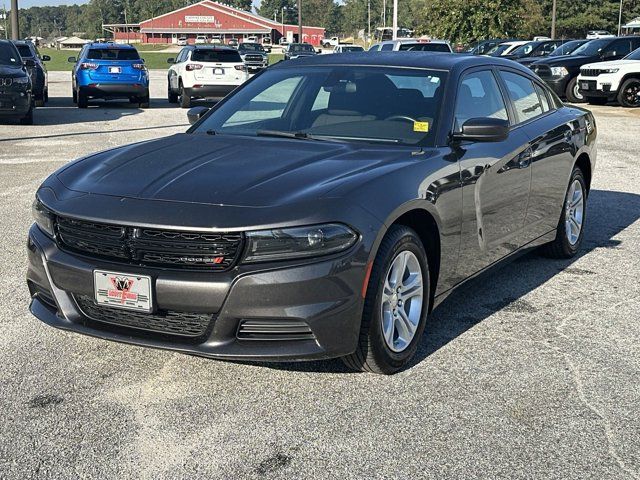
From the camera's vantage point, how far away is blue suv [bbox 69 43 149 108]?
21.5m

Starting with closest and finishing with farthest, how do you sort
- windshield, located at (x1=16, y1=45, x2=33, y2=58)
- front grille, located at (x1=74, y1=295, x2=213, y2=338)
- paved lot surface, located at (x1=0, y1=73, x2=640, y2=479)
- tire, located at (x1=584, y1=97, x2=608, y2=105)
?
paved lot surface, located at (x1=0, y1=73, x2=640, y2=479)
front grille, located at (x1=74, y1=295, x2=213, y2=338)
windshield, located at (x1=16, y1=45, x2=33, y2=58)
tire, located at (x1=584, y1=97, x2=608, y2=105)

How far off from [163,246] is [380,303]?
102 centimetres

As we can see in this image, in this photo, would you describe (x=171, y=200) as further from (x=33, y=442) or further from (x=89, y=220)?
(x=33, y=442)

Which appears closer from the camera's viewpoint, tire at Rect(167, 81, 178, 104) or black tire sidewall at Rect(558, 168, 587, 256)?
black tire sidewall at Rect(558, 168, 587, 256)

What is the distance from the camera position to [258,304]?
383 cm

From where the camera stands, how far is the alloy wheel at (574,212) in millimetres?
6777

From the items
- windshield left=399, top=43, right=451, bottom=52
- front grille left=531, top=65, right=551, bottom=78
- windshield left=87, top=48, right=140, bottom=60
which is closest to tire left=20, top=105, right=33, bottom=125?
windshield left=87, top=48, right=140, bottom=60

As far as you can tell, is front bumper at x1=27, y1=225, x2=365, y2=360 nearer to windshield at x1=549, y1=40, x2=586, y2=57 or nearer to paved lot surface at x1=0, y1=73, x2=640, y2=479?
paved lot surface at x1=0, y1=73, x2=640, y2=479

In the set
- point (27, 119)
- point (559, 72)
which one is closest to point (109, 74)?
point (27, 119)

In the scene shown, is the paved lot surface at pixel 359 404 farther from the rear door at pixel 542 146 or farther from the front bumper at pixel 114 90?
the front bumper at pixel 114 90

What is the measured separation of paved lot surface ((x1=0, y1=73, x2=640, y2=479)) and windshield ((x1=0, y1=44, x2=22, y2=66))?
40.4 ft

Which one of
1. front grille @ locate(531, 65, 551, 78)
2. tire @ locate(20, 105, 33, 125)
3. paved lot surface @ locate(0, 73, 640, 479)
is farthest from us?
tire @ locate(20, 105, 33, 125)

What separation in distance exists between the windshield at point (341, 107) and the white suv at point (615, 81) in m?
18.1

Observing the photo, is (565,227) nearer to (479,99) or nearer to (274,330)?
(479,99)
